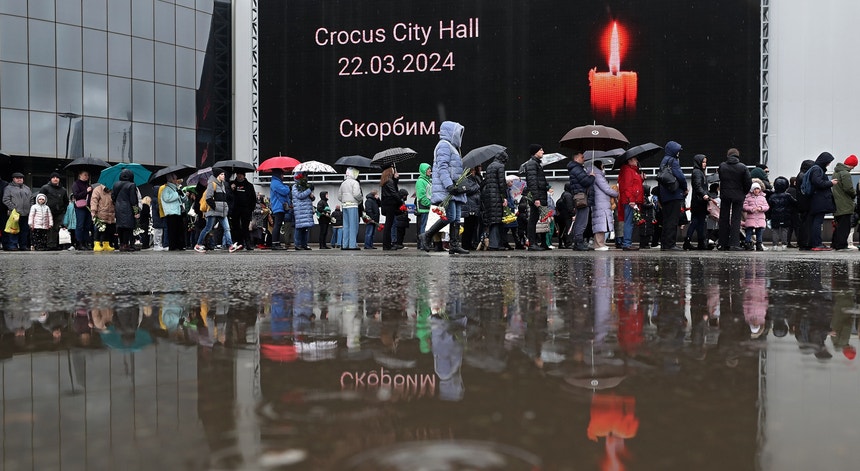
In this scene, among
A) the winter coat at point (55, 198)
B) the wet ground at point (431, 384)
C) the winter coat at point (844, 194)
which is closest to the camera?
the wet ground at point (431, 384)

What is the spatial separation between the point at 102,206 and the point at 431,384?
1544 cm

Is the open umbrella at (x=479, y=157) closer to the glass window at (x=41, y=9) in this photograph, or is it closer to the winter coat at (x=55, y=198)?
the winter coat at (x=55, y=198)

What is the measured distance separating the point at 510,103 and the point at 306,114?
257 inches

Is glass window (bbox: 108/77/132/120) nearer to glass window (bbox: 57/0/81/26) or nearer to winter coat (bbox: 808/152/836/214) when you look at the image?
glass window (bbox: 57/0/81/26)

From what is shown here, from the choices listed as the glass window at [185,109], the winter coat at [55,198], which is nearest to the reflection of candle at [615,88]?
the winter coat at [55,198]

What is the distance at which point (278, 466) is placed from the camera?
1.24 metres

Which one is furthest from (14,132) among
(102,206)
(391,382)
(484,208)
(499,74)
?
(391,382)

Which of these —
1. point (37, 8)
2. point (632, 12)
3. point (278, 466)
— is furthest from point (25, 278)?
point (37, 8)

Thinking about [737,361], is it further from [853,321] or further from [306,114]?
[306,114]

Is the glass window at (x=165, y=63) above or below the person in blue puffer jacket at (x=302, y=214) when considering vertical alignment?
above

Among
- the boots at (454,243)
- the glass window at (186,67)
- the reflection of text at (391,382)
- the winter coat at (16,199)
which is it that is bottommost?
the reflection of text at (391,382)

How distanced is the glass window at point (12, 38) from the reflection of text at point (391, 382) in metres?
32.6

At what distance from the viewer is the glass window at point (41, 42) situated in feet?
99.8

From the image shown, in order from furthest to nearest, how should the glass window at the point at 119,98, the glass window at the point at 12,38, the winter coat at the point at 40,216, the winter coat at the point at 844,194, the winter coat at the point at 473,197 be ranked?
the glass window at the point at 119,98 < the glass window at the point at 12,38 < the winter coat at the point at 40,216 < the winter coat at the point at 844,194 < the winter coat at the point at 473,197
